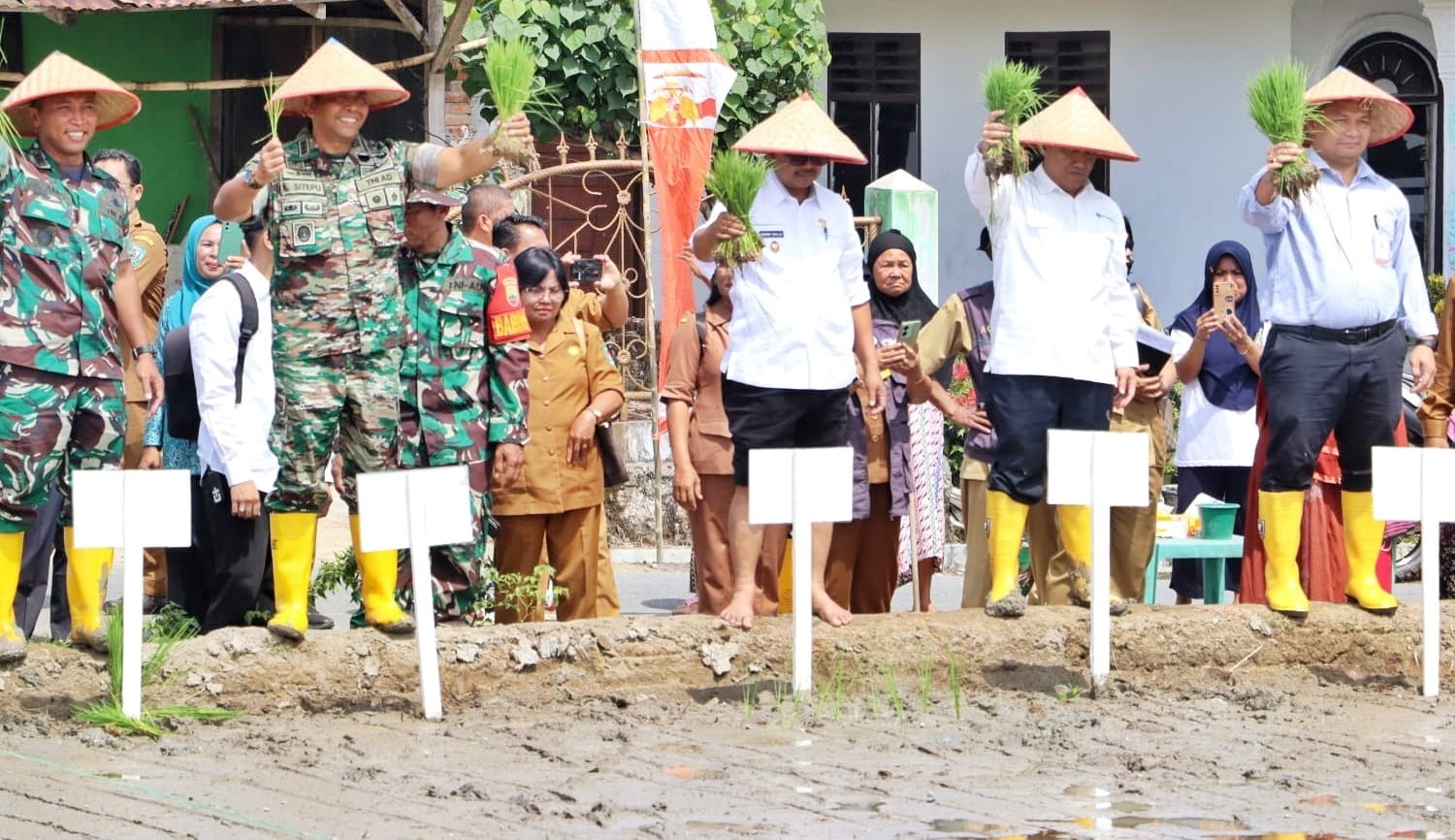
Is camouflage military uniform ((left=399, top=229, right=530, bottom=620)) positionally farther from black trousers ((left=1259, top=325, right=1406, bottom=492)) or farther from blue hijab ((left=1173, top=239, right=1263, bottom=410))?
blue hijab ((left=1173, top=239, right=1263, bottom=410))

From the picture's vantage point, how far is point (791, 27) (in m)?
15.4

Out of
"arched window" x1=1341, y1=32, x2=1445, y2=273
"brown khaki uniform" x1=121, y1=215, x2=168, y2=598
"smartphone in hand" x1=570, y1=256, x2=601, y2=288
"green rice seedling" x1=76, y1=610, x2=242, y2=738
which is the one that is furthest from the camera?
"arched window" x1=1341, y1=32, x2=1445, y2=273

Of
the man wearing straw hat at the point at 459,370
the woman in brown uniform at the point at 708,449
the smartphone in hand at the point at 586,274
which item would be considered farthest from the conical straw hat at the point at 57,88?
the smartphone in hand at the point at 586,274

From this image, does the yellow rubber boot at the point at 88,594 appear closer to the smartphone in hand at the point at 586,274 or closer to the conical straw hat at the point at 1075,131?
the smartphone in hand at the point at 586,274

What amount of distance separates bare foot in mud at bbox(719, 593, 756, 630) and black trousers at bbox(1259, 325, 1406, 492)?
1.99 metres

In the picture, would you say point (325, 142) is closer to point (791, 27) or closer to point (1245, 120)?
point (791, 27)

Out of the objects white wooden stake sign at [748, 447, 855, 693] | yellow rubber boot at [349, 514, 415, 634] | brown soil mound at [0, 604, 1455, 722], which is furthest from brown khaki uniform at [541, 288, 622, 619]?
white wooden stake sign at [748, 447, 855, 693]

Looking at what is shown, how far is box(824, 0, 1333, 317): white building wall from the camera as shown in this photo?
61.5 feet

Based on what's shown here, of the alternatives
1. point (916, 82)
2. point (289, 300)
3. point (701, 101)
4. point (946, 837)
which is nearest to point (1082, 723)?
point (946, 837)

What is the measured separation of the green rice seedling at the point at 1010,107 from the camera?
812 cm

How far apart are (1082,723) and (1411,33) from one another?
12.8m

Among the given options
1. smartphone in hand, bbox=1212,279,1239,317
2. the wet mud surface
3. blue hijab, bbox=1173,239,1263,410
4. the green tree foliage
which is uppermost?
the green tree foliage

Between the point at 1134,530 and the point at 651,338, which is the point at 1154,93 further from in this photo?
the point at 1134,530

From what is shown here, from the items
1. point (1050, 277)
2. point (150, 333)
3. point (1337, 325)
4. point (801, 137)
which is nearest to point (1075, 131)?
point (1050, 277)
